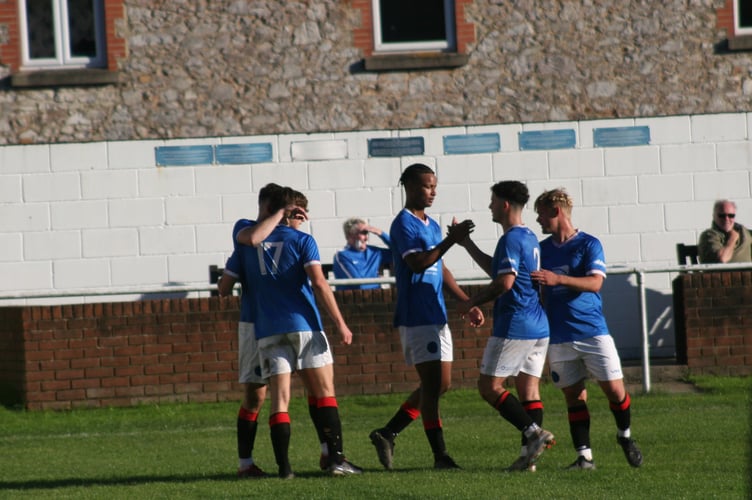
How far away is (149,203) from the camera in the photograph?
16.3 metres

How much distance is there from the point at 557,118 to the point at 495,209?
8.13 metres

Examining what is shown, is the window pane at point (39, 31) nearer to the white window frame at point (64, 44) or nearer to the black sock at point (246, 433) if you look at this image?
the white window frame at point (64, 44)

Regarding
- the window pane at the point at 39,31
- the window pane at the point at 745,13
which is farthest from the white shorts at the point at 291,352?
the window pane at the point at 745,13

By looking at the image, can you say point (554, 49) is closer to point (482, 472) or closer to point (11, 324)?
point (11, 324)

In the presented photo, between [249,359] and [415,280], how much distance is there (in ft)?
3.99

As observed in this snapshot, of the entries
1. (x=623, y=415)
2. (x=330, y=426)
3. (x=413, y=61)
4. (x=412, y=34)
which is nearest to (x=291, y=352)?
(x=330, y=426)

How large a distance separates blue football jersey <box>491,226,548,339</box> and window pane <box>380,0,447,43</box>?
8.45m

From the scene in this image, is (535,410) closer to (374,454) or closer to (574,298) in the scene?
(574,298)

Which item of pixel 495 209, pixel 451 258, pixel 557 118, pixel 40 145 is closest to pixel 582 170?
pixel 557 118

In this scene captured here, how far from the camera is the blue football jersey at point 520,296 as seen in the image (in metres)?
8.53

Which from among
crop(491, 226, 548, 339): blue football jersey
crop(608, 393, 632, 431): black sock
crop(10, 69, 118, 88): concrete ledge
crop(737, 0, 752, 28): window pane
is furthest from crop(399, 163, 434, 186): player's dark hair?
crop(737, 0, 752, 28): window pane

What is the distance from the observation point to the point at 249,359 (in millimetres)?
8711

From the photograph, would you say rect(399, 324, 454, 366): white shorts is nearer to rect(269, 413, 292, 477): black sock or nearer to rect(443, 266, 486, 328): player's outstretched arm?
rect(443, 266, 486, 328): player's outstretched arm

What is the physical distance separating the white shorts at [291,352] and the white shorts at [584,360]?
1538mm
